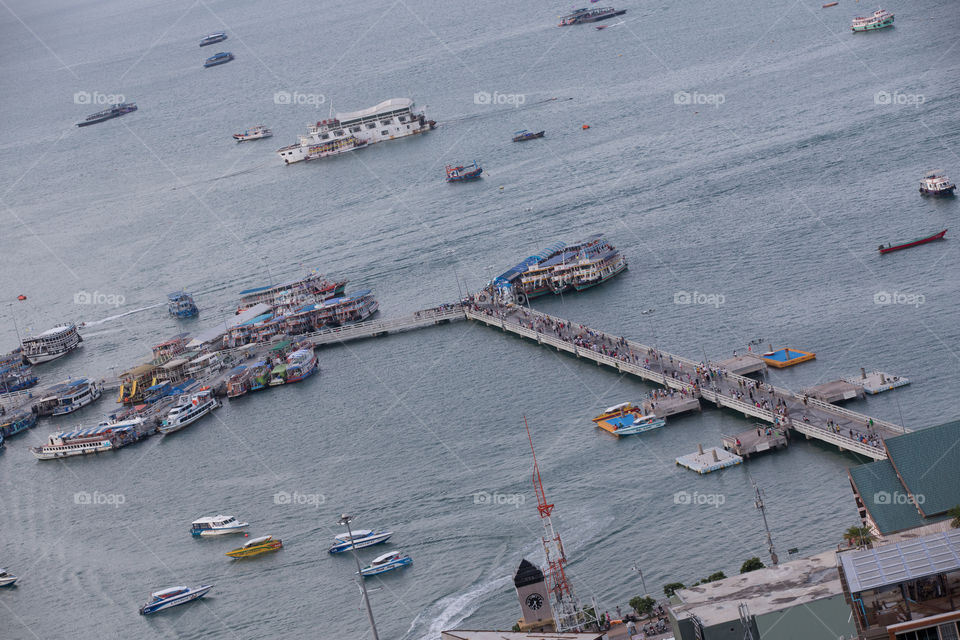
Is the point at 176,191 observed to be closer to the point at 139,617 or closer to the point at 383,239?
the point at 383,239

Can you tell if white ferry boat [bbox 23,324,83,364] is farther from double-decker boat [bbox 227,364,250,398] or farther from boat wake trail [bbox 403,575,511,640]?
boat wake trail [bbox 403,575,511,640]

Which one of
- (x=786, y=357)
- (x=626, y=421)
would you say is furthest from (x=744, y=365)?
(x=626, y=421)

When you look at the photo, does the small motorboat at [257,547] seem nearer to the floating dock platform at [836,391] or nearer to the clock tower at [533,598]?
the clock tower at [533,598]

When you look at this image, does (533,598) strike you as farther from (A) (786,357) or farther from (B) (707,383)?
(A) (786,357)

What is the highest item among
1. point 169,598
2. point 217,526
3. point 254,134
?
point 254,134

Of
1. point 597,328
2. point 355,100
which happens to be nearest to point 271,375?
point 597,328
